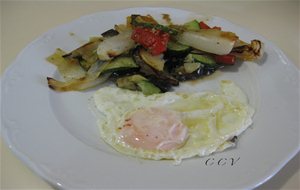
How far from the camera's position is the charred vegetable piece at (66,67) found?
1.93 meters

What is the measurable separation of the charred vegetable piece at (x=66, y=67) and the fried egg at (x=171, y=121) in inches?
6.8

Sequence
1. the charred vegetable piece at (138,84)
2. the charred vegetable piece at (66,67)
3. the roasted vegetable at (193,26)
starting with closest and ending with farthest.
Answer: the charred vegetable piece at (138,84) < the charred vegetable piece at (66,67) < the roasted vegetable at (193,26)

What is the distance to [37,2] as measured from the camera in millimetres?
2742

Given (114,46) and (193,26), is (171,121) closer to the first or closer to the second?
(114,46)

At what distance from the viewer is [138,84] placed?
184 centimetres

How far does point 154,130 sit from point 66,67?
0.65 m

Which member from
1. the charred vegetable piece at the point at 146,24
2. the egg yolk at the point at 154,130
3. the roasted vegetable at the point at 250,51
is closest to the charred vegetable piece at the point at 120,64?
the charred vegetable piece at the point at 146,24

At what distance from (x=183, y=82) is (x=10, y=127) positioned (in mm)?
826

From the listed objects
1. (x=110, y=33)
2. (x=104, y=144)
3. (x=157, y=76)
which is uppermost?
(x=110, y=33)

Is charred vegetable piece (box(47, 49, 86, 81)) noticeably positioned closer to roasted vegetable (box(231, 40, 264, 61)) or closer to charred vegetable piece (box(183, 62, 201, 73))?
charred vegetable piece (box(183, 62, 201, 73))

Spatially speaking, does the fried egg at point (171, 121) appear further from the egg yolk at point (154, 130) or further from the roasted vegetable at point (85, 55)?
the roasted vegetable at point (85, 55)

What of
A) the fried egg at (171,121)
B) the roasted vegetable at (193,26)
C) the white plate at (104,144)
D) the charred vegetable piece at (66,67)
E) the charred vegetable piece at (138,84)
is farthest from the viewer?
the roasted vegetable at (193,26)

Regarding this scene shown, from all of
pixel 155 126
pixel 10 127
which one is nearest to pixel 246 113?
pixel 155 126

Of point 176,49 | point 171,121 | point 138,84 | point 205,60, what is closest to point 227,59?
point 205,60
